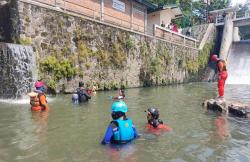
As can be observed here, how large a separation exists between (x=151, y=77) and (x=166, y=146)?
1950 centimetres

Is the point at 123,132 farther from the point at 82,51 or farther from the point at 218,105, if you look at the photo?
the point at 82,51

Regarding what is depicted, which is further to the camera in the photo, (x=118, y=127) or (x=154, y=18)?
(x=154, y=18)

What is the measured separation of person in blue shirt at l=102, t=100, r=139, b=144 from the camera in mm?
6965

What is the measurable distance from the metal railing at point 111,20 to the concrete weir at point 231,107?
10669 millimetres

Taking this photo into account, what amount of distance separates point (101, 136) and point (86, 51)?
40.1 ft

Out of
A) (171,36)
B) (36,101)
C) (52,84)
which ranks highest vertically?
(171,36)

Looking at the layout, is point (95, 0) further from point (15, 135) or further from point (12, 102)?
point (15, 135)

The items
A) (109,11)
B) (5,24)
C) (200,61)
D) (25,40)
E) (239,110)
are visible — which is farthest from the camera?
(200,61)

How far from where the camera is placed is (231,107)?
39.6 ft

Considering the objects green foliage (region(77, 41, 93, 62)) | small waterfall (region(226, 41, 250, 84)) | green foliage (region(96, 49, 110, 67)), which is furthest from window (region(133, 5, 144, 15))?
green foliage (region(77, 41, 93, 62))

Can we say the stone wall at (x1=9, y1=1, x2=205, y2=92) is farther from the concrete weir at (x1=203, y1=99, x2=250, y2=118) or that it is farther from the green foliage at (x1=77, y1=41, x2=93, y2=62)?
the concrete weir at (x1=203, y1=99, x2=250, y2=118)

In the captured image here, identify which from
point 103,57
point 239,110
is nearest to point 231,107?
point 239,110

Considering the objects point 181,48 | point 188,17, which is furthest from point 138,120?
point 188,17

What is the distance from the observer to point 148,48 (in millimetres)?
26891
